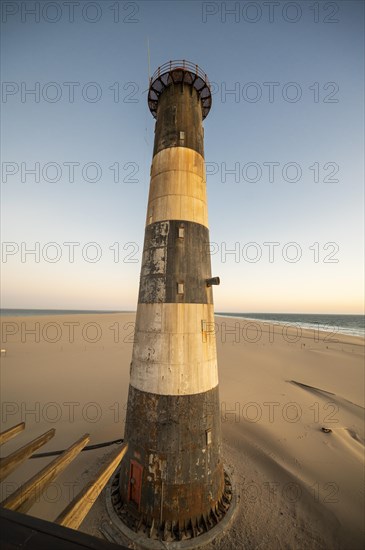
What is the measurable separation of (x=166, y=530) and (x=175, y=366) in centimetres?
444

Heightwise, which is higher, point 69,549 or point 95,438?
point 69,549

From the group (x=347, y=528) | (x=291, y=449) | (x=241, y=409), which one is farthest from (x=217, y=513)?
(x=241, y=409)

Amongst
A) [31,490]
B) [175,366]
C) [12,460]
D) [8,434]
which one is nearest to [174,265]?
[175,366]

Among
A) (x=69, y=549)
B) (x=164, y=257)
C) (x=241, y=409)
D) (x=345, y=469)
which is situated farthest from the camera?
(x=241, y=409)

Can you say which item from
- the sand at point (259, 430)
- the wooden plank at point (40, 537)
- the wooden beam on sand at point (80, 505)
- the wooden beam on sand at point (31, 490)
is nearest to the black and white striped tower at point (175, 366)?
the sand at point (259, 430)

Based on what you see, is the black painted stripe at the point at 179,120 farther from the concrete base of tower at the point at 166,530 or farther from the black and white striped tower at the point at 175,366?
the concrete base of tower at the point at 166,530

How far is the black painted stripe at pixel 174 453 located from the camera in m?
6.66

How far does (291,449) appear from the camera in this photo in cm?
1195

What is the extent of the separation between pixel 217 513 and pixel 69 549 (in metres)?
8.37

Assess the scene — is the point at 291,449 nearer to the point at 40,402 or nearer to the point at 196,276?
the point at 196,276

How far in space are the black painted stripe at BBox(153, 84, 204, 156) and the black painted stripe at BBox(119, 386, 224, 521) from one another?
7887 millimetres

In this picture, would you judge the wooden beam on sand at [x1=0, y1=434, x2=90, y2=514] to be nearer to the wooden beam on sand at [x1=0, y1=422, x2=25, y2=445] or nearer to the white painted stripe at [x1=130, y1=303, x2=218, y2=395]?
the wooden beam on sand at [x1=0, y1=422, x2=25, y2=445]

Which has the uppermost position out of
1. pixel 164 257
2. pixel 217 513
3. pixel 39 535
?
pixel 164 257

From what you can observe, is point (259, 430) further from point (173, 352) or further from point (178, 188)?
point (178, 188)
